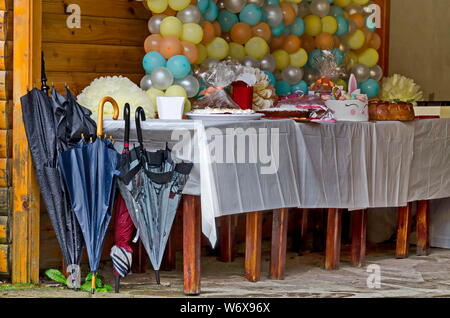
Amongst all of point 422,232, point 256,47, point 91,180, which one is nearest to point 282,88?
point 256,47

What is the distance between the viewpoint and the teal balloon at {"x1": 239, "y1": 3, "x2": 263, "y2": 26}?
553 centimetres

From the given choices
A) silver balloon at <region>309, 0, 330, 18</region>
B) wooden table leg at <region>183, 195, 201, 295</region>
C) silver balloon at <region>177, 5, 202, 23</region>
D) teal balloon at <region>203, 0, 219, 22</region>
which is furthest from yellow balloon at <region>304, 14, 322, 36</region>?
wooden table leg at <region>183, 195, 201, 295</region>

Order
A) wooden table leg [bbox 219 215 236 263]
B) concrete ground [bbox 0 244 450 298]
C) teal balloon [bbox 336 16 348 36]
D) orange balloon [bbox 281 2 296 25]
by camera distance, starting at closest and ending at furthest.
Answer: concrete ground [bbox 0 244 450 298] → wooden table leg [bbox 219 215 236 263] → orange balloon [bbox 281 2 296 25] → teal balloon [bbox 336 16 348 36]

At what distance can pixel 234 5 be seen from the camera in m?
5.48

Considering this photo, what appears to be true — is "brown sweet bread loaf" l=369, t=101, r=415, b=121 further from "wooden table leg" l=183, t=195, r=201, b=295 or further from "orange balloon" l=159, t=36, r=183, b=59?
"wooden table leg" l=183, t=195, r=201, b=295

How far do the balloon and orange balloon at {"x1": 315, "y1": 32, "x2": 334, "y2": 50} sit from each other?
1245mm

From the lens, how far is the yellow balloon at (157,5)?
502 cm

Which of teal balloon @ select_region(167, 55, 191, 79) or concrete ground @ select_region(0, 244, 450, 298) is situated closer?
concrete ground @ select_region(0, 244, 450, 298)

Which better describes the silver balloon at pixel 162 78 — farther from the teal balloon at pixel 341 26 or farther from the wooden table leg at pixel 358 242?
the teal balloon at pixel 341 26

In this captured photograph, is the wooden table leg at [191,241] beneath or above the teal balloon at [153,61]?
beneath

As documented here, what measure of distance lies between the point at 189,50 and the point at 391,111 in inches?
48.0

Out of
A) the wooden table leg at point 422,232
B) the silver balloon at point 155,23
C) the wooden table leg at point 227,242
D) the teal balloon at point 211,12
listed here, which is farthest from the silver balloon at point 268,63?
the wooden table leg at point 422,232

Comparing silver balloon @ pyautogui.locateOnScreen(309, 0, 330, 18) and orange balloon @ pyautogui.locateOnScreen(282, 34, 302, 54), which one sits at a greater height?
silver balloon @ pyautogui.locateOnScreen(309, 0, 330, 18)

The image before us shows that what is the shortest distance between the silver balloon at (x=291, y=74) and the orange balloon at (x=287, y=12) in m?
0.29
